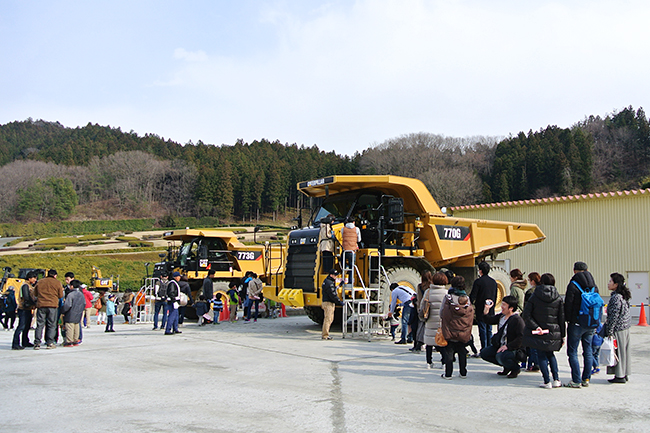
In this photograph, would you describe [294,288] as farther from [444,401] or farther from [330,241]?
[444,401]

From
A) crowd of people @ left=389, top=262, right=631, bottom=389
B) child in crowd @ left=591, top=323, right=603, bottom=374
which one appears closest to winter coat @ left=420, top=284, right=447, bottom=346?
crowd of people @ left=389, top=262, right=631, bottom=389

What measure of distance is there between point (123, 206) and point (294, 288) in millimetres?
85833

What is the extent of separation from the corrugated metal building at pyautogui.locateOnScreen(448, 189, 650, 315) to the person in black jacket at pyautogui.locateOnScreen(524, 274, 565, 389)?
14.5 meters

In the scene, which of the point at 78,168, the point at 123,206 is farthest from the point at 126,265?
the point at 78,168

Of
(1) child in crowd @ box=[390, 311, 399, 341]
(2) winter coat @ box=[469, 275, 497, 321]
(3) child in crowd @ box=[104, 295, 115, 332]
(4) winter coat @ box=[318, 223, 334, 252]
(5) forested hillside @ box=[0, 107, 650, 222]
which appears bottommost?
(3) child in crowd @ box=[104, 295, 115, 332]

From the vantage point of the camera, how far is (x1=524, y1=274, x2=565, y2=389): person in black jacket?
22.7 ft

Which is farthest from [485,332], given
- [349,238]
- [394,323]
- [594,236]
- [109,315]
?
[594,236]

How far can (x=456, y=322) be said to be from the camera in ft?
24.5

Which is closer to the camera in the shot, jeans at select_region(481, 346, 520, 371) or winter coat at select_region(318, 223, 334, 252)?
jeans at select_region(481, 346, 520, 371)

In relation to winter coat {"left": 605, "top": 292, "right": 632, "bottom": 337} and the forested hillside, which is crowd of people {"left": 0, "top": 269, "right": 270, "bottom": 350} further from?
the forested hillside

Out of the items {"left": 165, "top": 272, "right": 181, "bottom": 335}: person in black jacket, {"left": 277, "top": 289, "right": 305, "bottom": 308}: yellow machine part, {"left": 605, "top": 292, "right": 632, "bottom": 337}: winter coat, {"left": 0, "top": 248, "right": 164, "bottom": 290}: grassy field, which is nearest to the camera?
{"left": 605, "top": 292, "right": 632, "bottom": 337}: winter coat

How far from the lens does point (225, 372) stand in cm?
823

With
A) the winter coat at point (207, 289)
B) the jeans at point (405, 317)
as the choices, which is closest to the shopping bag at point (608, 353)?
the jeans at point (405, 317)

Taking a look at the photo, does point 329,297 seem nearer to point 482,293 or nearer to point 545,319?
point 482,293
